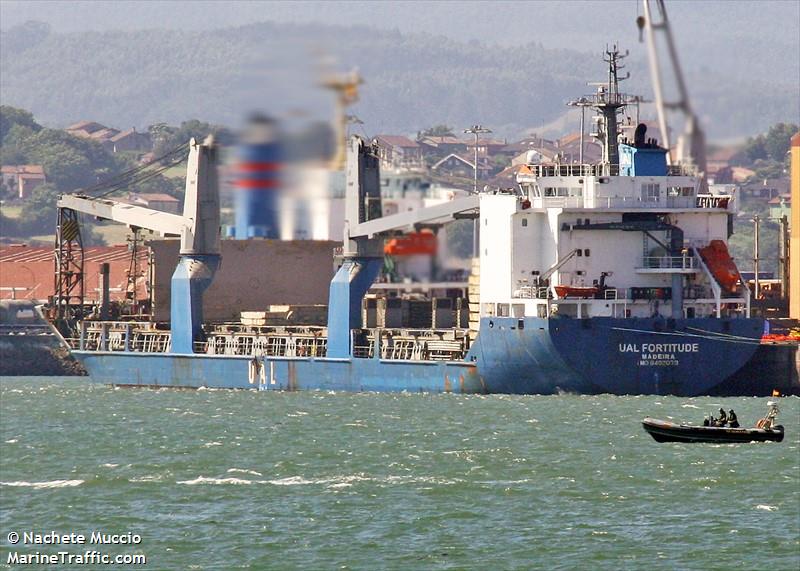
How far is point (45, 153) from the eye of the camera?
7657 inches

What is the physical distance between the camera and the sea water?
143ft

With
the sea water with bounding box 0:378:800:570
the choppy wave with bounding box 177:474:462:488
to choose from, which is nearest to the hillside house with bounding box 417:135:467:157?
the sea water with bounding box 0:378:800:570

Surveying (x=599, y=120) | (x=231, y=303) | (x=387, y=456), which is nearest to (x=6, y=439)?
(x=387, y=456)

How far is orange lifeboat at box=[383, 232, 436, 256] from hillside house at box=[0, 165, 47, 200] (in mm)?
108724

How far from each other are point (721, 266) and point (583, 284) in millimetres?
5069

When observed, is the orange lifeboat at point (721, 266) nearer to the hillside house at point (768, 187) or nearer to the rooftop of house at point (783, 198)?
the rooftop of house at point (783, 198)

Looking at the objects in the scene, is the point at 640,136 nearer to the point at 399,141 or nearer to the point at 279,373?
the point at 279,373

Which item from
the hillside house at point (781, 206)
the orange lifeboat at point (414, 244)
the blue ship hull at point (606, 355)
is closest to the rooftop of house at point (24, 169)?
the hillside house at point (781, 206)

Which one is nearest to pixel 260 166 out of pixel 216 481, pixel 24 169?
pixel 216 481

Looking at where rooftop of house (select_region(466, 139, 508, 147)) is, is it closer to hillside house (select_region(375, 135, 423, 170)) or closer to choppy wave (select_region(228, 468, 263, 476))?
hillside house (select_region(375, 135, 423, 170))

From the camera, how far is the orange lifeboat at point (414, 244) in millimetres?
73750

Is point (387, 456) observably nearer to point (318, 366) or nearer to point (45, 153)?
point (318, 366)

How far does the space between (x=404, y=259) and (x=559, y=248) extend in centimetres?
573

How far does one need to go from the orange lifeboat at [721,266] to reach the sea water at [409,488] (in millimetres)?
4382
